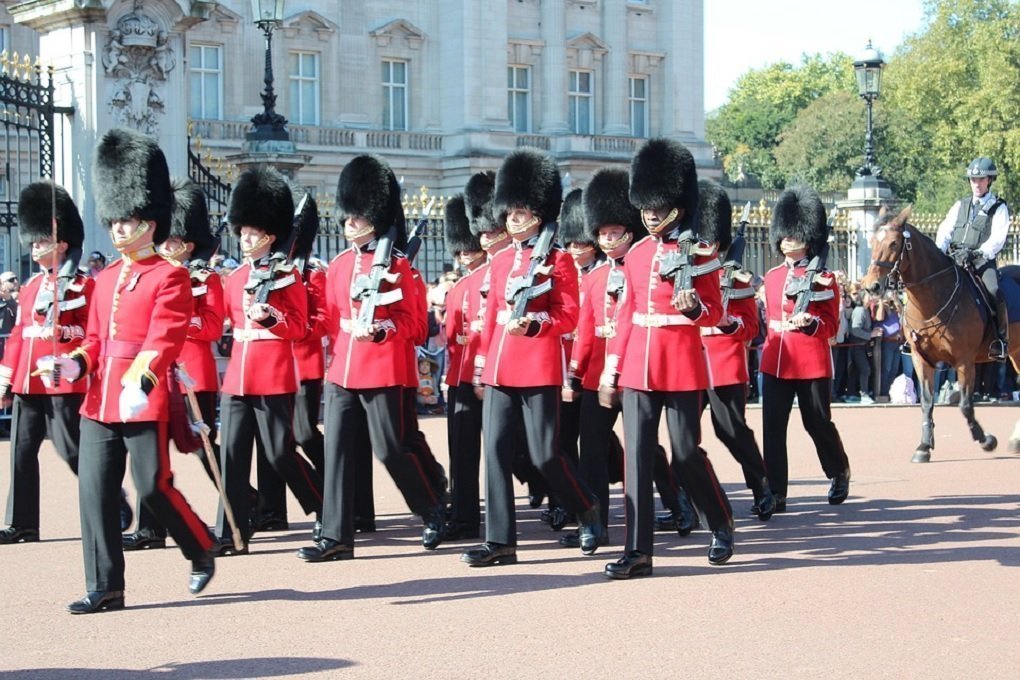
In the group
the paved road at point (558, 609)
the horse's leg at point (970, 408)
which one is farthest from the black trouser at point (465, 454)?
the horse's leg at point (970, 408)

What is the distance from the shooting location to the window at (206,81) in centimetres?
3039

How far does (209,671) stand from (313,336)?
3.25m

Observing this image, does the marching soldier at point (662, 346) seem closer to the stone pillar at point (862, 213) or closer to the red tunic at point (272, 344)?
the red tunic at point (272, 344)

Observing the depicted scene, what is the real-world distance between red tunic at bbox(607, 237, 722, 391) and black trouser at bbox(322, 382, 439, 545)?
1.05 meters

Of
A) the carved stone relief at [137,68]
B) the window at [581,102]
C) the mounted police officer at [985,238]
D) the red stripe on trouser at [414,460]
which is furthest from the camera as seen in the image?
the window at [581,102]

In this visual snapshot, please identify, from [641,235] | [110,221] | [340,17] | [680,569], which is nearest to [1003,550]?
[680,569]

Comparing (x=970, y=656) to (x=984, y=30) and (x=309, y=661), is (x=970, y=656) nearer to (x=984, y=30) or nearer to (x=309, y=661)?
(x=309, y=661)

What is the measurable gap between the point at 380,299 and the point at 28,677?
2682 millimetres

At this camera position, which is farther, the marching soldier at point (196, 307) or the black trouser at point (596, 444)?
the black trouser at point (596, 444)

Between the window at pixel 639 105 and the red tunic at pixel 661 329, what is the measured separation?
30343 mm

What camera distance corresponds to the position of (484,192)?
362 inches

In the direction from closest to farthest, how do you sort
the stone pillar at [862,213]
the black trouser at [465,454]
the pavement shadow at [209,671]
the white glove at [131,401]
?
1. the pavement shadow at [209,671]
2. the white glove at [131,401]
3. the black trouser at [465,454]
4. the stone pillar at [862,213]

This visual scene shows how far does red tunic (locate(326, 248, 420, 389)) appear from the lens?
24.9 feet

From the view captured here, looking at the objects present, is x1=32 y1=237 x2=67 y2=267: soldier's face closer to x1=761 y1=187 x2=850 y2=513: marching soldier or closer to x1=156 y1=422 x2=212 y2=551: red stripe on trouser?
x1=156 y1=422 x2=212 y2=551: red stripe on trouser
